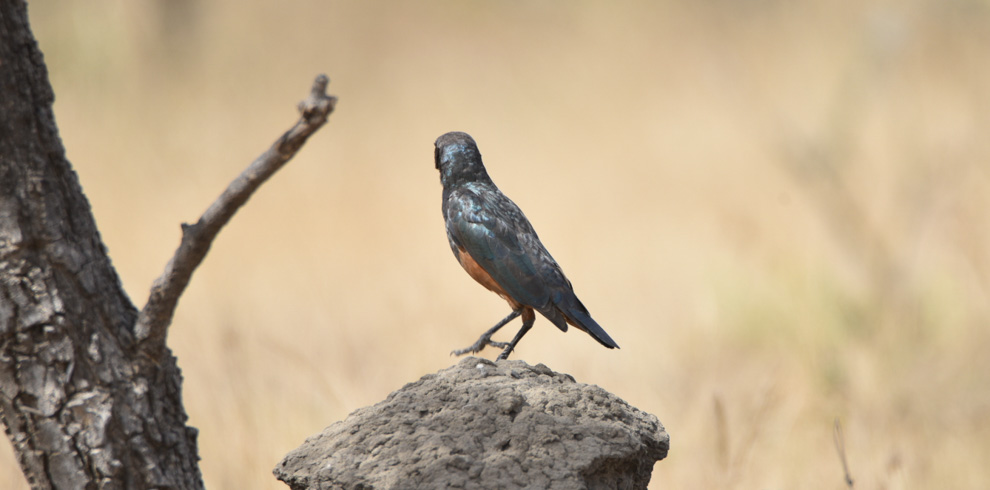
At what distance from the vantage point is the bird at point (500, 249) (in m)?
3.41

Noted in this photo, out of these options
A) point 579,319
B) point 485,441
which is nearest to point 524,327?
point 579,319

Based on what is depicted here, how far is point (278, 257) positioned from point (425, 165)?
12.6ft

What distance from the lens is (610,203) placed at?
12.7 meters

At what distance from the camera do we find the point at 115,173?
1332 centimetres

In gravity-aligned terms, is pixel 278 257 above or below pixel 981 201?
above

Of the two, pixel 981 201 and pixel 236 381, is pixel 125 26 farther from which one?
pixel 981 201

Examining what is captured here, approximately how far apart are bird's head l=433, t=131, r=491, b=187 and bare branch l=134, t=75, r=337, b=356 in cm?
118

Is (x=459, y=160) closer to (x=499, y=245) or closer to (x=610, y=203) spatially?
(x=499, y=245)

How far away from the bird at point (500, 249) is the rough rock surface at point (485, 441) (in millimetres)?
451

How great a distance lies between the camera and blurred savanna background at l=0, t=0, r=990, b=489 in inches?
244

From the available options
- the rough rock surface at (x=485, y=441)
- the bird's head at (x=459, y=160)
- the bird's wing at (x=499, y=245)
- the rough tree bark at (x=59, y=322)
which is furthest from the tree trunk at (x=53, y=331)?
the bird's head at (x=459, y=160)

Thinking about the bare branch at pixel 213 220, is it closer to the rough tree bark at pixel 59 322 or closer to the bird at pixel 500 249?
the rough tree bark at pixel 59 322

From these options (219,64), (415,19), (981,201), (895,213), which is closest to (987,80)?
(981,201)

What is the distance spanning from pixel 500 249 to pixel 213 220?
117 cm
